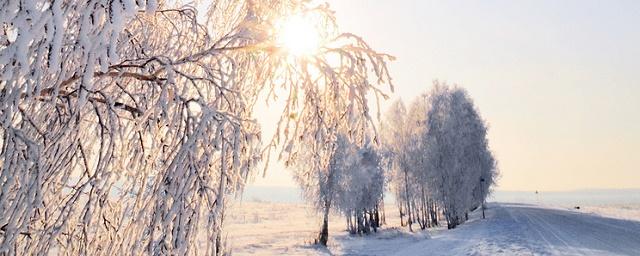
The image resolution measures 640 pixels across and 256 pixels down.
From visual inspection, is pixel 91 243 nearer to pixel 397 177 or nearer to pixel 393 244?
pixel 393 244

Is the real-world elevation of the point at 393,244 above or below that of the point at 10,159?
below

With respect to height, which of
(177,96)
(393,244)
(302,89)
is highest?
(302,89)

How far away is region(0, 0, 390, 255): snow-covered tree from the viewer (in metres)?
1.85

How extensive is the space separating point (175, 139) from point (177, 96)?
22 centimetres

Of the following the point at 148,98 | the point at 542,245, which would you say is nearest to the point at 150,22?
the point at 148,98

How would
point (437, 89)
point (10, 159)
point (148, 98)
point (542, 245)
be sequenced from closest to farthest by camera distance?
point (10, 159), point (148, 98), point (542, 245), point (437, 89)

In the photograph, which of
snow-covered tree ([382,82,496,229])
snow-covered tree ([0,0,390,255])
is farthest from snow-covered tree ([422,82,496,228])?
snow-covered tree ([0,0,390,255])

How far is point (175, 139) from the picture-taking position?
92.4 inches

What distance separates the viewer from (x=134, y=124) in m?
2.65

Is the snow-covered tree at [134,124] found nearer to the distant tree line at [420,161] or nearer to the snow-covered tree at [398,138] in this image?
the distant tree line at [420,161]

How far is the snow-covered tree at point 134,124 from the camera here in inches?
72.7

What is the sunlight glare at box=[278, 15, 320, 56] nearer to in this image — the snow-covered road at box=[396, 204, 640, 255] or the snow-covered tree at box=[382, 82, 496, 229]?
the snow-covered road at box=[396, 204, 640, 255]

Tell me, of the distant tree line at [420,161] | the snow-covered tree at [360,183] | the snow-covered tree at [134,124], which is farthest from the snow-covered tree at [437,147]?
the snow-covered tree at [134,124]

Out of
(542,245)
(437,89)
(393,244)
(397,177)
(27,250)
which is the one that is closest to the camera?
(27,250)
